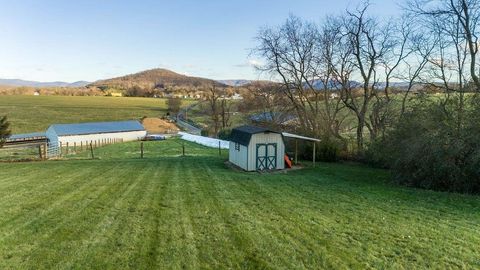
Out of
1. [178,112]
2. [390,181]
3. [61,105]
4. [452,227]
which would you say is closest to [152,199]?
[452,227]

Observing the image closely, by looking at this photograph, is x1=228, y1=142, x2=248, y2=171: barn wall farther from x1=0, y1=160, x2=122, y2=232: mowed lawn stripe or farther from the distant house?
the distant house

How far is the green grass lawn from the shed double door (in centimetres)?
684

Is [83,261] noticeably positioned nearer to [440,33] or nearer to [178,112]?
[440,33]

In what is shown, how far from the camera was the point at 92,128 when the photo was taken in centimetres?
4962

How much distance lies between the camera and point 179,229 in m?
7.18

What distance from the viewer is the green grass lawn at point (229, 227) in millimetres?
5805

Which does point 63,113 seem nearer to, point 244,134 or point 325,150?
point 244,134

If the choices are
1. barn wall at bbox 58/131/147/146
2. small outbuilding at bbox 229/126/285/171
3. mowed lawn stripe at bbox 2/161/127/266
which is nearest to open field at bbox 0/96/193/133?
barn wall at bbox 58/131/147/146

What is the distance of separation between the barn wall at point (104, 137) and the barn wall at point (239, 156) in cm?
3168

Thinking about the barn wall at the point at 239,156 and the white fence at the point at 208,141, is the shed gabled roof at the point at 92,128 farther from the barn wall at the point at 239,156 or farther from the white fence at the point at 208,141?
the barn wall at the point at 239,156

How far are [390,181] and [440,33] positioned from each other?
42.6ft

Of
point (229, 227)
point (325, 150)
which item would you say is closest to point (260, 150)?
point (325, 150)

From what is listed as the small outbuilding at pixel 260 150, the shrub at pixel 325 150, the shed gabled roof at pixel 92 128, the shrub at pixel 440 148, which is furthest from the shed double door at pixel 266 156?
the shed gabled roof at pixel 92 128

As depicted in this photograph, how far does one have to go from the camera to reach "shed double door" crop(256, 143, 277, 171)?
62.8ft
